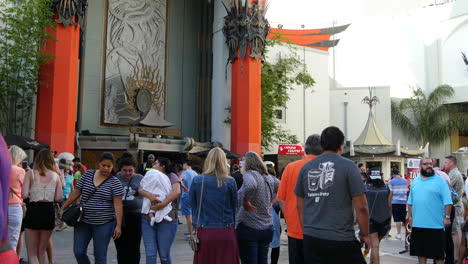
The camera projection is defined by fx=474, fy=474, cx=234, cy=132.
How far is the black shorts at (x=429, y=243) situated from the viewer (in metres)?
6.23

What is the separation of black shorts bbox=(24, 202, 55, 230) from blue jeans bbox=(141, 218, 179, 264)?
125 cm

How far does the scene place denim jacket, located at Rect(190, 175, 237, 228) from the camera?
16.2ft

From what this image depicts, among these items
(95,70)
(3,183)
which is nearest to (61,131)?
(95,70)

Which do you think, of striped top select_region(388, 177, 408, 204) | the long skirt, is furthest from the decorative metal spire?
the long skirt

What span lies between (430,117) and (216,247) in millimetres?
34423

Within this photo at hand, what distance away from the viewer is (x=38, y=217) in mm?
5891

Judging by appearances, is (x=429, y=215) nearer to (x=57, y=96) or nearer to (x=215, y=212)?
(x=215, y=212)

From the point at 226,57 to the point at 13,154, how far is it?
18220 mm

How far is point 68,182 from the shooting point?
11.8 meters

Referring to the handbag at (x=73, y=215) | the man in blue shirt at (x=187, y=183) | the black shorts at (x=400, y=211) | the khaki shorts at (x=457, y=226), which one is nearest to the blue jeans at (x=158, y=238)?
the handbag at (x=73, y=215)

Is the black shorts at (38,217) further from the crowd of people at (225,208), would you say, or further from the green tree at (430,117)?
the green tree at (430,117)

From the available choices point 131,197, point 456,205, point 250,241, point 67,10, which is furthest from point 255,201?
point 67,10

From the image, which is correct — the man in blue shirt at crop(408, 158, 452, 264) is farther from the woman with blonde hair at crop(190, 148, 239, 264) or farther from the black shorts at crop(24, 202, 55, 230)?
the black shorts at crop(24, 202, 55, 230)

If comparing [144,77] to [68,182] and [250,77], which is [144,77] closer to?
[250,77]
